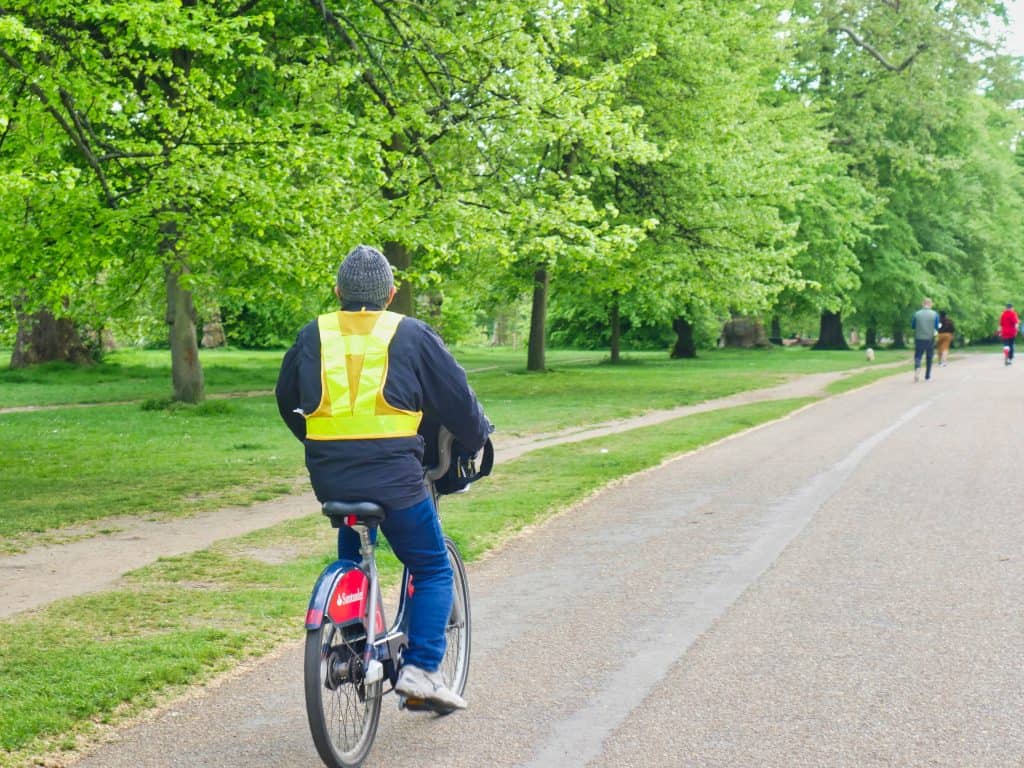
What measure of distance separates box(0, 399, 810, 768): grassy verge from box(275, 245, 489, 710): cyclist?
134cm

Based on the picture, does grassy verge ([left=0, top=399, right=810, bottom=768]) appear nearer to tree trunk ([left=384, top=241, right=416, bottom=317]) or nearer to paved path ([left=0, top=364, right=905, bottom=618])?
paved path ([left=0, top=364, right=905, bottom=618])

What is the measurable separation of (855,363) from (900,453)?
105 feet

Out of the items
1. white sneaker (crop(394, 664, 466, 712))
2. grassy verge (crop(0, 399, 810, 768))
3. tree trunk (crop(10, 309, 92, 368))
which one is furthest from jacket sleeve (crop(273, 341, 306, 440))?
tree trunk (crop(10, 309, 92, 368))

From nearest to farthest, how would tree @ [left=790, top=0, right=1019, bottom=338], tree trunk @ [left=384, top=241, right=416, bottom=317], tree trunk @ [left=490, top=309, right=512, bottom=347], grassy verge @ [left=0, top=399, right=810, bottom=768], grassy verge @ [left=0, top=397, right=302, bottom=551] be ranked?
grassy verge @ [left=0, top=399, right=810, bottom=768], grassy verge @ [left=0, top=397, right=302, bottom=551], tree trunk @ [left=384, top=241, right=416, bottom=317], tree @ [left=790, top=0, right=1019, bottom=338], tree trunk @ [left=490, top=309, right=512, bottom=347]

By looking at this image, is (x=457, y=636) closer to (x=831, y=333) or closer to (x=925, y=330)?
(x=925, y=330)

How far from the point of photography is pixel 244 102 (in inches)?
774

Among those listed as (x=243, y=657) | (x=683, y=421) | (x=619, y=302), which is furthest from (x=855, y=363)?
(x=243, y=657)

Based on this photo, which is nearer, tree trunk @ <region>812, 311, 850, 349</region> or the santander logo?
the santander logo

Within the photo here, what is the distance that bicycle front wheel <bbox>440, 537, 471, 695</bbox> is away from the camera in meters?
5.32

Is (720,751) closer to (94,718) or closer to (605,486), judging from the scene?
(94,718)

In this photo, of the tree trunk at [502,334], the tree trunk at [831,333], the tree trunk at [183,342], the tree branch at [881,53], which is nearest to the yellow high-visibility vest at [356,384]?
the tree trunk at [183,342]

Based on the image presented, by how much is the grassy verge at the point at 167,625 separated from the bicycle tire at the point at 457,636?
1211 millimetres

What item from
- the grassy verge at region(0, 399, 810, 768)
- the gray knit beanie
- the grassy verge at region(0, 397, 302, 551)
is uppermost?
the gray knit beanie

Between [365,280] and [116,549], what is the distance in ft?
18.2
